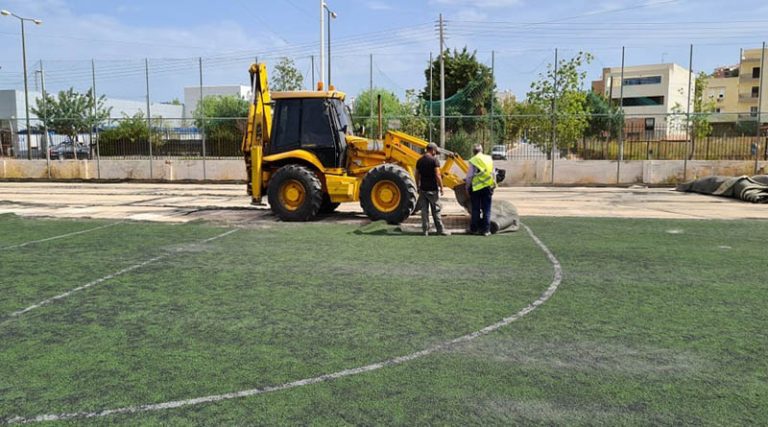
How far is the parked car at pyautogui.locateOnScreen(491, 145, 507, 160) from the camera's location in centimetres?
2552

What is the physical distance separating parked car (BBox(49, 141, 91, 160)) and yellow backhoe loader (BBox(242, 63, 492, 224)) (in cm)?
1766

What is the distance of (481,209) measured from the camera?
11.4 metres

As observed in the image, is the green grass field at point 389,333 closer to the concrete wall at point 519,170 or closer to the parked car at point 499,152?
the concrete wall at point 519,170

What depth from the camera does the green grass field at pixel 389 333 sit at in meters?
4.17

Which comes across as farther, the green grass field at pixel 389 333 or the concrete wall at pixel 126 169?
the concrete wall at pixel 126 169

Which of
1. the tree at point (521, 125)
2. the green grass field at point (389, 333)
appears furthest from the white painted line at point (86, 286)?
the tree at point (521, 125)

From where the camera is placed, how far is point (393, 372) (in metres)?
4.73

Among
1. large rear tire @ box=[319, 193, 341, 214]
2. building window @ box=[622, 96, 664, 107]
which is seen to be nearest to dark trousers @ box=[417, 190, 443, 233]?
large rear tire @ box=[319, 193, 341, 214]

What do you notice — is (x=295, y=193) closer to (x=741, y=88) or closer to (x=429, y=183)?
(x=429, y=183)

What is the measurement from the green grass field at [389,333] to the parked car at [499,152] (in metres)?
15.7

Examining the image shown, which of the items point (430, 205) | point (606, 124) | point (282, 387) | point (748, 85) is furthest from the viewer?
point (748, 85)

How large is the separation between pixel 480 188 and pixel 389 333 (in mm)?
5808

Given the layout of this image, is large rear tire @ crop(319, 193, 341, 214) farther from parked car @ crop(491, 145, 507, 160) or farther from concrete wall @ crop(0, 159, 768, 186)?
parked car @ crop(491, 145, 507, 160)

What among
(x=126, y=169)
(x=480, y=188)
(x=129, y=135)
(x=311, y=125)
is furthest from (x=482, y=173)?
(x=129, y=135)
